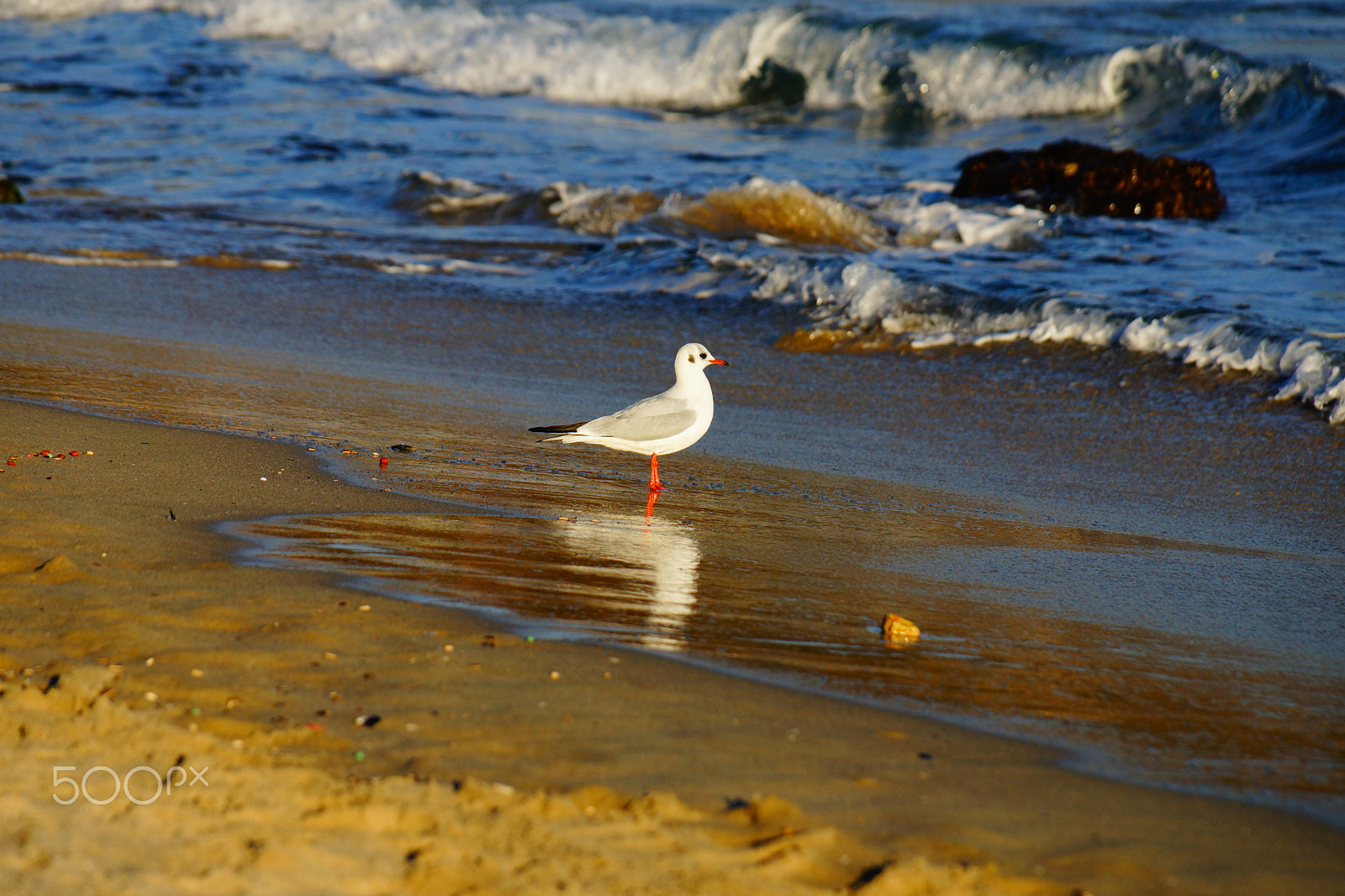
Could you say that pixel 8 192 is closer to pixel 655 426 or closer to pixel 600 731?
pixel 655 426

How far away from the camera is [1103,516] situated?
15.0 feet

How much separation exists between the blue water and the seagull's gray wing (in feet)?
10.2

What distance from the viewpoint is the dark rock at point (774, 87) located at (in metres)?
18.0

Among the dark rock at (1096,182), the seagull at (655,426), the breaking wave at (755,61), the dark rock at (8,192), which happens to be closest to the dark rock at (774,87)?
the breaking wave at (755,61)

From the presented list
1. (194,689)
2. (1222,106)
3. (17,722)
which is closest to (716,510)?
(194,689)

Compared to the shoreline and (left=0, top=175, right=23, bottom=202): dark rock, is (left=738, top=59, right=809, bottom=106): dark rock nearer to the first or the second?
(left=0, top=175, right=23, bottom=202): dark rock

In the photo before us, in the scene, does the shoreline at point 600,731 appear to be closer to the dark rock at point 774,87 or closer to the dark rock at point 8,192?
the dark rock at point 8,192

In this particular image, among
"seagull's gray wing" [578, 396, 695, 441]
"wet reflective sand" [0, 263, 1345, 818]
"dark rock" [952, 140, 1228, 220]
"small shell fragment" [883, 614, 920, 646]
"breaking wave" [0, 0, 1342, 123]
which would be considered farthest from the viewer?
"breaking wave" [0, 0, 1342, 123]

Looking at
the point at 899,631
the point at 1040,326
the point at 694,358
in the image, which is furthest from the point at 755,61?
the point at 899,631

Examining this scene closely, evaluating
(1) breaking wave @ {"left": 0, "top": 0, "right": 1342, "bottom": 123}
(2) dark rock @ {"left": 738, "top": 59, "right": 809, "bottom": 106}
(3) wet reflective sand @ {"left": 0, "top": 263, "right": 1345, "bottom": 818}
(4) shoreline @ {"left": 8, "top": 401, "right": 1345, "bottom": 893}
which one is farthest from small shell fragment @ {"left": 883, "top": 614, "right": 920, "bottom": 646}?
(2) dark rock @ {"left": 738, "top": 59, "right": 809, "bottom": 106}

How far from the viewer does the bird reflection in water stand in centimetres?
317

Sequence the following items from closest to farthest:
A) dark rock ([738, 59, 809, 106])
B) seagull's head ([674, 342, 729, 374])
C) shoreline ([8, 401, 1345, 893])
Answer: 1. shoreline ([8, 401, 1345, 893])
2. seagull's head ([674, 342, 729, 374])
3. dark rock ([738, 59, 809, 106])

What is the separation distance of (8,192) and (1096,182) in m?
10.3

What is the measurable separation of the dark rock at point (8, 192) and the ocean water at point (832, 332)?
16.5 inches
